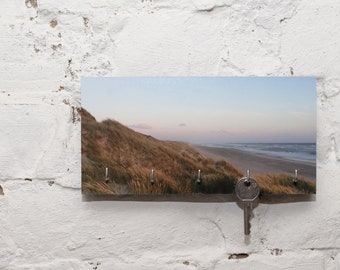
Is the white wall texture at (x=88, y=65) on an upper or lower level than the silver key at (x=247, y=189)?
upper

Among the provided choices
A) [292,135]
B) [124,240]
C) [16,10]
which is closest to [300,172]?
[292,135]

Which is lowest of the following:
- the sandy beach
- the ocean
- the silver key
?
the silver key

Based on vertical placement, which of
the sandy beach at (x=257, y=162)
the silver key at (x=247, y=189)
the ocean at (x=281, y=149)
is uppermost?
the ocean at (x=281, y=149)

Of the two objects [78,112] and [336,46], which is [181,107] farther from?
[336,46]

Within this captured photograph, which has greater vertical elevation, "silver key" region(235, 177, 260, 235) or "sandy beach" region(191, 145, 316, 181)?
"sandy beach" region(191, 145, 316, 181)

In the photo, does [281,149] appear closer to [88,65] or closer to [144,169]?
[144,169]
